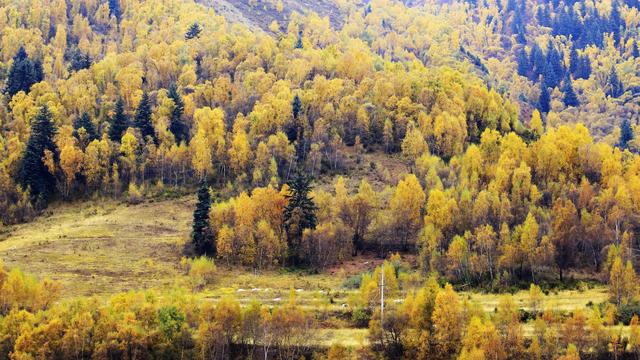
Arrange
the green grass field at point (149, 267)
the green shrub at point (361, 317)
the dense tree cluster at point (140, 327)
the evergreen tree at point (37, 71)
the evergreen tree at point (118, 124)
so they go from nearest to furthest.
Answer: the dense tree cluster at point (140, 327) → the green shrub at point (361, 317) → the green grass field at point (149, 267) → the evergreen tree at point (118, 124) → the evergreen tree at point (37, 71)

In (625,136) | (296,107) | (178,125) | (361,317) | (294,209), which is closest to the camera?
(361,317)

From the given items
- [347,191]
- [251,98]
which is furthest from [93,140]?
[347,191]

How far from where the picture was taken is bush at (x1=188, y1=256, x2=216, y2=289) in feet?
247

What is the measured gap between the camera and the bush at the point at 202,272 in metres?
75.2

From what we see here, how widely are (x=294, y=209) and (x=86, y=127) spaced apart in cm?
4362

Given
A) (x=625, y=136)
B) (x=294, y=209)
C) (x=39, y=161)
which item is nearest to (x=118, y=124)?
(x=39, y=161)

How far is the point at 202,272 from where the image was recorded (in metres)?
76.5

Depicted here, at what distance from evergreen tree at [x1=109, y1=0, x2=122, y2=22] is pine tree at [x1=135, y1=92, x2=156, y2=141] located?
68.8 metres

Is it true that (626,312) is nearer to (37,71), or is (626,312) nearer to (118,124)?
(118,124)

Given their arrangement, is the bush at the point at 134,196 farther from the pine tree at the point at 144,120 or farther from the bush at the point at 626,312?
the bush at the point at 626,312

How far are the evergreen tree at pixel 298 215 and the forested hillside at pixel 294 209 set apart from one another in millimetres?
189

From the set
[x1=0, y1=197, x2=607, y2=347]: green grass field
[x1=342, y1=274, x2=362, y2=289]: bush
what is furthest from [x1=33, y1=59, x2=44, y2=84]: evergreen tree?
[x1=342, y1=274, x2=362, y2=289]: bush

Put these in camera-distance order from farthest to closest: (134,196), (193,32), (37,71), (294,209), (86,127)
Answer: (193,32) → (37,71) → (86,127) → (134,196) → (294,209)

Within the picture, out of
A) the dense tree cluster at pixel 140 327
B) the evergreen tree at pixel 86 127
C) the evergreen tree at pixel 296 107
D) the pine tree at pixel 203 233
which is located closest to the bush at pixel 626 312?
the dense tree cluster at pixel 140 327
